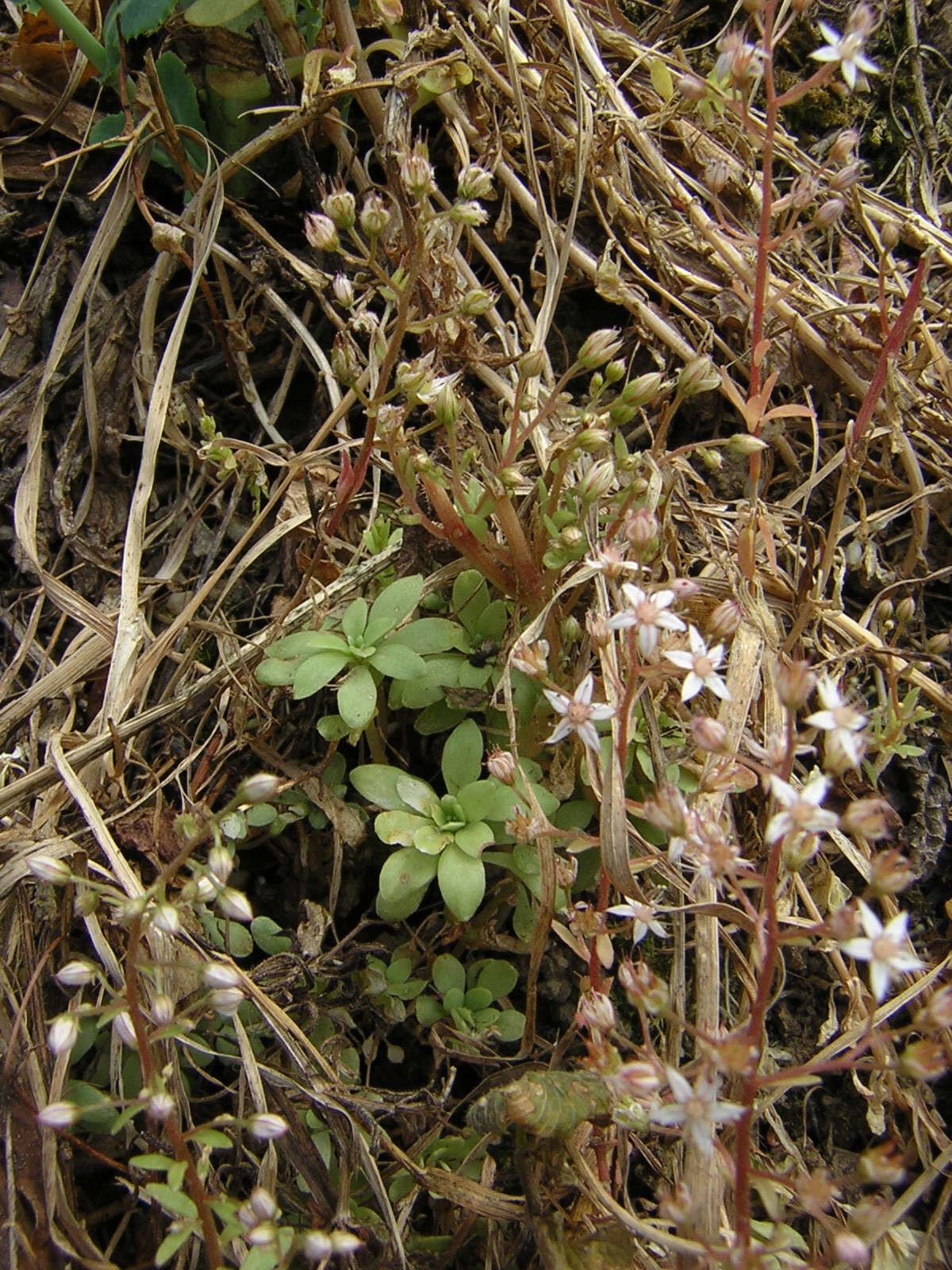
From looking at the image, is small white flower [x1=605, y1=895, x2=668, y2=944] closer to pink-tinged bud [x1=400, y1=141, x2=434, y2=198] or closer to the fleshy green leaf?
the fleshy green leaf

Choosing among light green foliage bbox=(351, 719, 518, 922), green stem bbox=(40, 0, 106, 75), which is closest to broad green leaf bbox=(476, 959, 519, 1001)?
light green foliage bbox=(351, 719, 518, 922)

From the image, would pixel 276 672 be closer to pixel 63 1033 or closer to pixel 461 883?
pixel 461 883

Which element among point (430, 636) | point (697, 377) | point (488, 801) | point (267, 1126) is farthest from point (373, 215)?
point (267, 1126)

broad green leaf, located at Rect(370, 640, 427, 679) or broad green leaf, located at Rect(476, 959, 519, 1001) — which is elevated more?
broad green leaf, located at Rect(370, 640, 427, 679)

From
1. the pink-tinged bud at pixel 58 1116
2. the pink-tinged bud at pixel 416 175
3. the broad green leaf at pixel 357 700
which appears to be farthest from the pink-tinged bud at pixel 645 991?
the pink-tinged bud at pixel 416 175

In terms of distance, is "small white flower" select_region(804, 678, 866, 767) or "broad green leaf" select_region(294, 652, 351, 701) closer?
"small white flower" select_region(804, 678, 866, 767)

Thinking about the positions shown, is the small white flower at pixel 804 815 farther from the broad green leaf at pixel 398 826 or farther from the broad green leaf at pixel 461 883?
the broad green leaf at pixel 398 826
